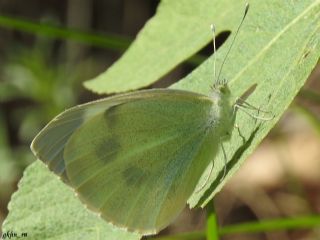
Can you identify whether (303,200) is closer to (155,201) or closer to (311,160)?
(311,160)

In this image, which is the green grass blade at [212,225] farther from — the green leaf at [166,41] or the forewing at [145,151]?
the green leaf at [166,41]

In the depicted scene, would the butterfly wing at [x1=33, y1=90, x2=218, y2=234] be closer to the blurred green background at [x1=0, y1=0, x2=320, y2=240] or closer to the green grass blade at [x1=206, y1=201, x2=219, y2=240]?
the green grass blade at [x1=206, y1=201, x2=219, y2=240]

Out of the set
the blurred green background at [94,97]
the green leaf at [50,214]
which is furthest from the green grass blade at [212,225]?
the blurred green background at [94,97]

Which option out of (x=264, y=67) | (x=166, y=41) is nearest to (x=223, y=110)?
(x=264, y=67)

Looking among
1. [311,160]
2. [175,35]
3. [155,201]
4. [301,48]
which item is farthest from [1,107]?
[301,48]

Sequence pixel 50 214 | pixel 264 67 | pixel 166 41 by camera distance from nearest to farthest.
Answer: pixel 264 67, pixel 50 214, pixel 166 41

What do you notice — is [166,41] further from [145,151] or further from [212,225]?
[212,225]
